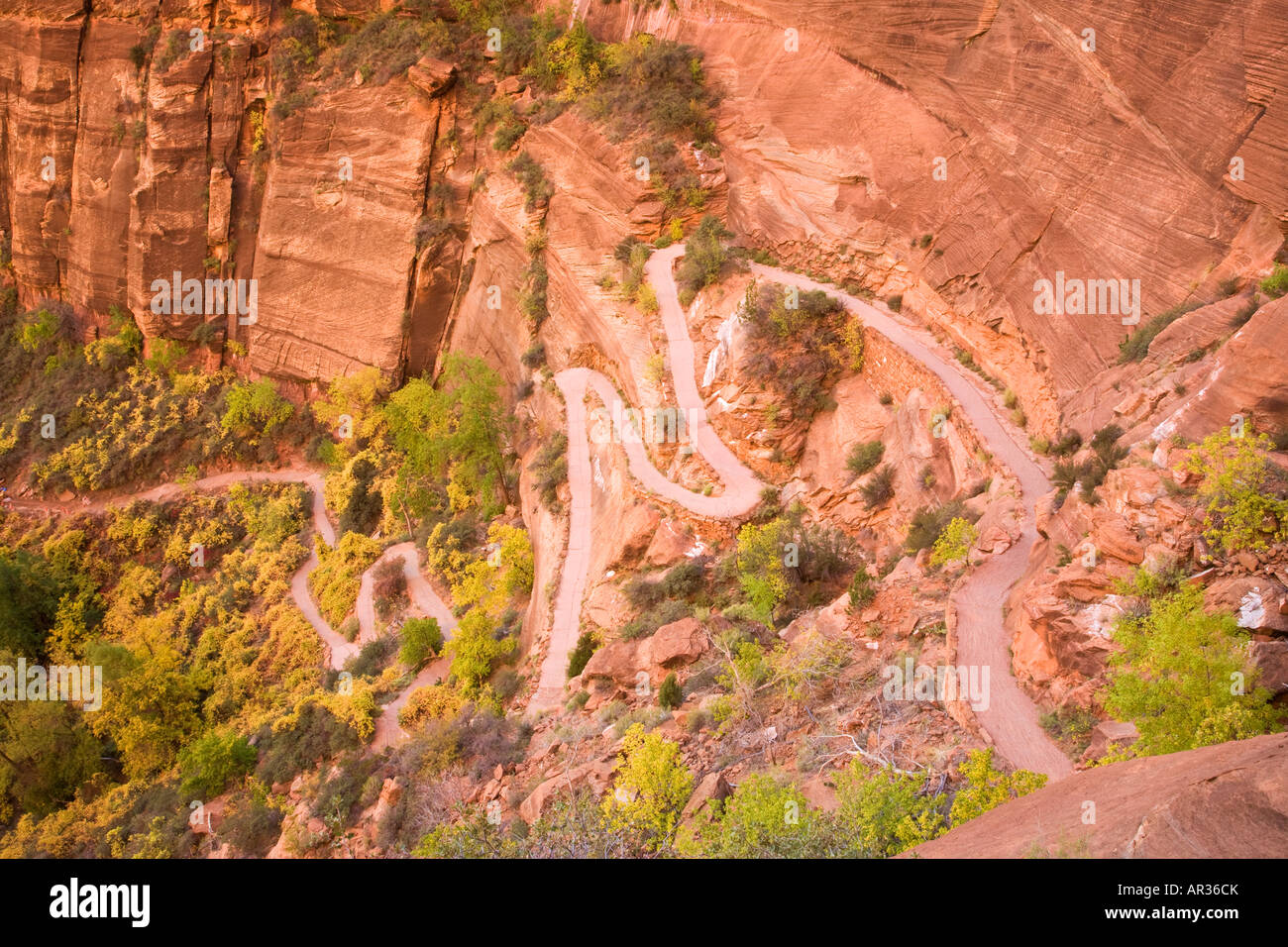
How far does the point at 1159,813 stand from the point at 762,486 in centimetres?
1837

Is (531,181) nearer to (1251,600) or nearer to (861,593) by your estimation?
(861,593)

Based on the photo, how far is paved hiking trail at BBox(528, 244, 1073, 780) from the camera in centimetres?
1261

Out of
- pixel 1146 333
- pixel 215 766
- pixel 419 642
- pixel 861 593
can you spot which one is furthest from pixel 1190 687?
pixel 215 766

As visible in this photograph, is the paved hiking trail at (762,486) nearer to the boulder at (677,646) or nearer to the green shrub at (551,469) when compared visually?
the green shrub at (551,469)

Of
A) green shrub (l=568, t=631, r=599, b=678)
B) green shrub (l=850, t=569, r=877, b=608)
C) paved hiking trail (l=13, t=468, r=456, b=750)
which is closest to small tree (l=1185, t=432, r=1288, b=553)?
green shrub (l=850, t=569, r=877, b=608)

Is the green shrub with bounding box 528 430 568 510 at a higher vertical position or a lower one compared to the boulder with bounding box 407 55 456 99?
lower

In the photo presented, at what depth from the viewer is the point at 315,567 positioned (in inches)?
1345

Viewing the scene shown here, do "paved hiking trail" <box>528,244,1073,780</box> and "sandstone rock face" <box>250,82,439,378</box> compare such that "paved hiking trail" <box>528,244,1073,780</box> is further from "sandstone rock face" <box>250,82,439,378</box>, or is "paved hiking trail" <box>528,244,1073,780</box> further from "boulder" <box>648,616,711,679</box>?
"sandstone rock face" <box>250,82,439,378</box>

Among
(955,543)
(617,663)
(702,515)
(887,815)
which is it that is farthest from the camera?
(702,515)

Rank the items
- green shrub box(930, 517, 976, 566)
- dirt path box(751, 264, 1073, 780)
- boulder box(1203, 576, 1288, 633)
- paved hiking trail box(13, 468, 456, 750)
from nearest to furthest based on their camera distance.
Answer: boulder box(1203, 576, 1288, 633)
dirt path box(751, 264, 1073, 780)
green shrub box(930, 517, 976, 566)
paved hiking trail box(13, 468, 456, 750)

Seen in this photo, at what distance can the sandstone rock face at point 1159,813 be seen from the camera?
5426mm

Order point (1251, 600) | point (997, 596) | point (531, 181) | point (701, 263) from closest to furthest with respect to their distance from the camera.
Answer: point (1251, 600)
point (997, 596)
point (701, 263)
point (531, 181)

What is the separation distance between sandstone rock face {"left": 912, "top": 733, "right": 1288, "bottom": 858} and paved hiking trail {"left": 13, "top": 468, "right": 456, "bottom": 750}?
63.0 ft

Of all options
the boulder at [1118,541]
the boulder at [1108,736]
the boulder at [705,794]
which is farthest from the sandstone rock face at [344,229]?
the boulder at [1108,736]
